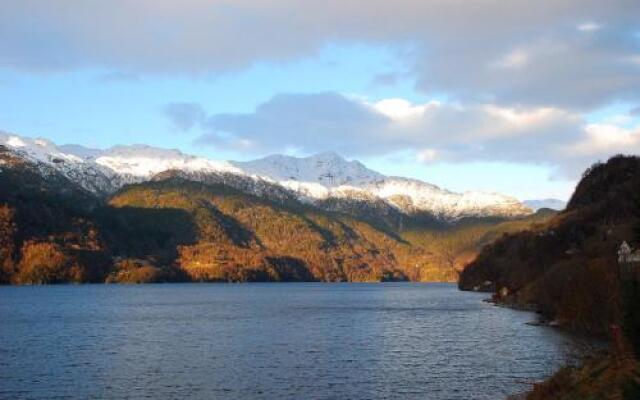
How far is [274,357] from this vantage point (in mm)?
81750

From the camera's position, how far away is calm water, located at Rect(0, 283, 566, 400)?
6156 centimetres

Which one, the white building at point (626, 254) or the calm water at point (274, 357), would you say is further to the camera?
the white building at point (626, 254)

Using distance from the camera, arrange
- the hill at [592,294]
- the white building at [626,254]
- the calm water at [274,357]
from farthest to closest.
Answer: the white building at [626,254] < the calm water at [274,357] < the hill at [592,294]

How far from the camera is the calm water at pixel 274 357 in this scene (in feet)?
202

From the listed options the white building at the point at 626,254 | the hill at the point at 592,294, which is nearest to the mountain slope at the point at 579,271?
the hill at the point at 592,294

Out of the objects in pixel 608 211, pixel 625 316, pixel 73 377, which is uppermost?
pixel 608 211

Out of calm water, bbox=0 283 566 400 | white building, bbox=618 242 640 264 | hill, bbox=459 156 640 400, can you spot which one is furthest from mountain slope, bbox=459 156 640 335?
calm water, bbox=0 283 566 400

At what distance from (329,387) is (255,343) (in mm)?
34821

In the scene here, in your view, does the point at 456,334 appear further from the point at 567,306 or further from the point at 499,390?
the point at 499,390

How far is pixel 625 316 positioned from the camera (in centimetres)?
4100

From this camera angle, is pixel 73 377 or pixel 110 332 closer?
pixel 73 377

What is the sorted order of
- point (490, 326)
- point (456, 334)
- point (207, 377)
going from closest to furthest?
1. point (207, 377)
2. point (456, 334)
3. point (490, 326)

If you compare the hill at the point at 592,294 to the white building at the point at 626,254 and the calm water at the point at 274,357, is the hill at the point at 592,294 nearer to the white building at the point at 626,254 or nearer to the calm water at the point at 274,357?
the white building at the point at 626,254

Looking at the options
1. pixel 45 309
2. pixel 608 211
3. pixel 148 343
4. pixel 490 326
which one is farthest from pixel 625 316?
pixel 608 211
